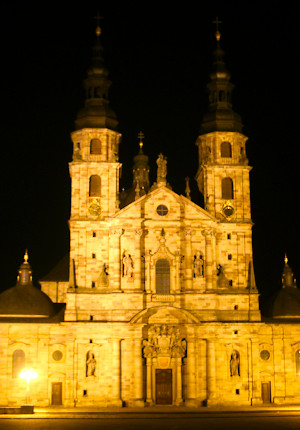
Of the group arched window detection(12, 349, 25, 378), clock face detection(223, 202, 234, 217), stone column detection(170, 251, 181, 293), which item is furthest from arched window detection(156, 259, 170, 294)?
arched window detection(12, 349, 25, 378)

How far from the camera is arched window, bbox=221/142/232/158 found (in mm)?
61062

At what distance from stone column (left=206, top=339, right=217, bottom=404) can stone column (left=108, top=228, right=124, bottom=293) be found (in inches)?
297

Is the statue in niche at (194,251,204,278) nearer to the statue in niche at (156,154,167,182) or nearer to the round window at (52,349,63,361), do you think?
the statue in niche at (156,154,167,182)

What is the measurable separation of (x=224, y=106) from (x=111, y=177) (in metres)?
10.3

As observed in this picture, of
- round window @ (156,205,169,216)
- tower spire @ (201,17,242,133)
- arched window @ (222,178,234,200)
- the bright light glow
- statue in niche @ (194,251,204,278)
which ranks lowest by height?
the bright light glow

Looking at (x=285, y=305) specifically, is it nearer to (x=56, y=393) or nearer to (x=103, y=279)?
(x=103, y=279)

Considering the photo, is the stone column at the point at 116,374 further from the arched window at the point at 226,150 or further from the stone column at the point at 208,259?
the arched window at the point at 226,150

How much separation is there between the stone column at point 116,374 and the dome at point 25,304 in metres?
6.14

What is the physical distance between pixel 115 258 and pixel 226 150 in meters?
11.8

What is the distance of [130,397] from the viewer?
183ft

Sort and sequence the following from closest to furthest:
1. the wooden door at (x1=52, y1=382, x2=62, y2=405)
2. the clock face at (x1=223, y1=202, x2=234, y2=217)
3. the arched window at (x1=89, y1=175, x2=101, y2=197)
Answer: the wooden door at (x1=52, y1=382, x2=62, y2=405) < the arched window at (x1=89, y1=175, x2=101, y2=197) < the clock face at (x1=223, y1=202, x2=234, y2=217)

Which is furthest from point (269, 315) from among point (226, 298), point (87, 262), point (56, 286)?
point (56, 286)

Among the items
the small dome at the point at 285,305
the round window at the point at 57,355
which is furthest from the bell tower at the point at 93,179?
the small dome at the point at 285,305

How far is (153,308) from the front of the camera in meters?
56.8
